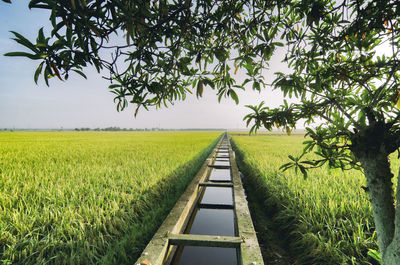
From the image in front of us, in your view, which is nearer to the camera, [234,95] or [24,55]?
[24,55]

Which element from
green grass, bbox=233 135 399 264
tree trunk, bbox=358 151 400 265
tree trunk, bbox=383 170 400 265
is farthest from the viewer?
green grass, bbox=233 135 399 264

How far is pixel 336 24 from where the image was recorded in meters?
1.26

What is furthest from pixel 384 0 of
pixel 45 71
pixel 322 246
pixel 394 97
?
pixel 322 246

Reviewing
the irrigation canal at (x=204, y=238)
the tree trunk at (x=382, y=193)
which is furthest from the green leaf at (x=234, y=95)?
the irrigation canal at (x=204, y=238)

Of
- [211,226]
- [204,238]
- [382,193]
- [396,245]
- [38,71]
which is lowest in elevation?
[211,226]

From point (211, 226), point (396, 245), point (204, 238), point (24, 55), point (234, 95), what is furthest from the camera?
point (211, 226)

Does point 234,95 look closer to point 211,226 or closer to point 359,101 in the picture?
point 359,101

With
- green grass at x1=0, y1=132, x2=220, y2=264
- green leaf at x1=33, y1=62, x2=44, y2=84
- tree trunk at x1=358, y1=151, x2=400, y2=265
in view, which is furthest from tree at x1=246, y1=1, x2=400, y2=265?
green grass at x1=0, y1=132, x2=220, y2=264

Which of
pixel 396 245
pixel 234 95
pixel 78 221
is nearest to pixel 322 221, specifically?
pixel 396 245

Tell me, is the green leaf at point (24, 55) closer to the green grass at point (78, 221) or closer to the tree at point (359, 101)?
the tree at point (359, 101)

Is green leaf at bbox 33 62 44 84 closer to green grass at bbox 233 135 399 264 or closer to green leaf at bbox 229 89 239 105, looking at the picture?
green leaf at bbox 229 89 239 105

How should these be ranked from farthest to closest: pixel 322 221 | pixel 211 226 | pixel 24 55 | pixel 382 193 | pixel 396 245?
pixel 211 226 < pixel 322 221 < pixel 382 193 < pixel 396 245 < pixel 24 55

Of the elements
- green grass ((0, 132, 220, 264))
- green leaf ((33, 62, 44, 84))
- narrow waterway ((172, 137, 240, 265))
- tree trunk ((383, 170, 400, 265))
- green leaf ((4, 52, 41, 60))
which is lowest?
narrow waterway ((172, 137, 240, 265))

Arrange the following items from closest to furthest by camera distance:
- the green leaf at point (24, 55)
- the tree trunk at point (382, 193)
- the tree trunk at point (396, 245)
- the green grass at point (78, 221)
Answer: the green leaf at point (24, 55) < the tree trunk at point (396, 245) < the tree trunk at point (382, 193) < the green grass at point (78, 221)
